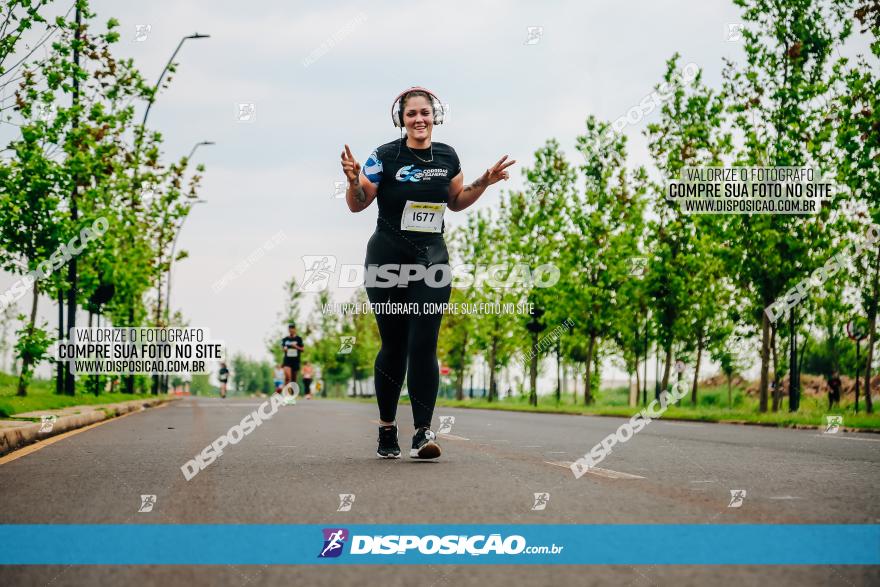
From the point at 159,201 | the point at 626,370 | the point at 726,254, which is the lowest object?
the point at 626,370

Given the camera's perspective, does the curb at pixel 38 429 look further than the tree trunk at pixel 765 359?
No

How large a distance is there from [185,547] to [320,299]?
8942cm

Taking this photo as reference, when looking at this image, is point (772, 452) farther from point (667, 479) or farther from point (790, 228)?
point (790, 228)

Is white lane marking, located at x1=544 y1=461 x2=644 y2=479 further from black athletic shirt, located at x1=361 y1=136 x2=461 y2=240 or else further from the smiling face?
the smiling face

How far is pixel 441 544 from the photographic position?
3.58 metres

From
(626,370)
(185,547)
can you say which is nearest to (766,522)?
(185,547)

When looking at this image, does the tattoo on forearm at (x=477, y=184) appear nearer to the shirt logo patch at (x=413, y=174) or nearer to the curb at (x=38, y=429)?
the shirt logo patch at (x=413, y=174)

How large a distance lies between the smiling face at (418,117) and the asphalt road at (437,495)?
7.74 ft

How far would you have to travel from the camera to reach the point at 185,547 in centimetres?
355

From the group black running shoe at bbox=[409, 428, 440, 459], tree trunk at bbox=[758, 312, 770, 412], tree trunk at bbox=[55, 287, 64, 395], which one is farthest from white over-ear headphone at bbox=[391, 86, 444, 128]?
tree trunk at bbox=[758, 312, 770, 412]

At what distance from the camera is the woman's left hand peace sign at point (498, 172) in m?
6.94

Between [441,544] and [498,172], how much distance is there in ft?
12.8

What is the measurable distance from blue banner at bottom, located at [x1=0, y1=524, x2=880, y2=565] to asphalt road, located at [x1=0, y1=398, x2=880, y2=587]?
11 cm

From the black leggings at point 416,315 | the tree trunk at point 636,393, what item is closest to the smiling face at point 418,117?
the black leggings at point 416,315
